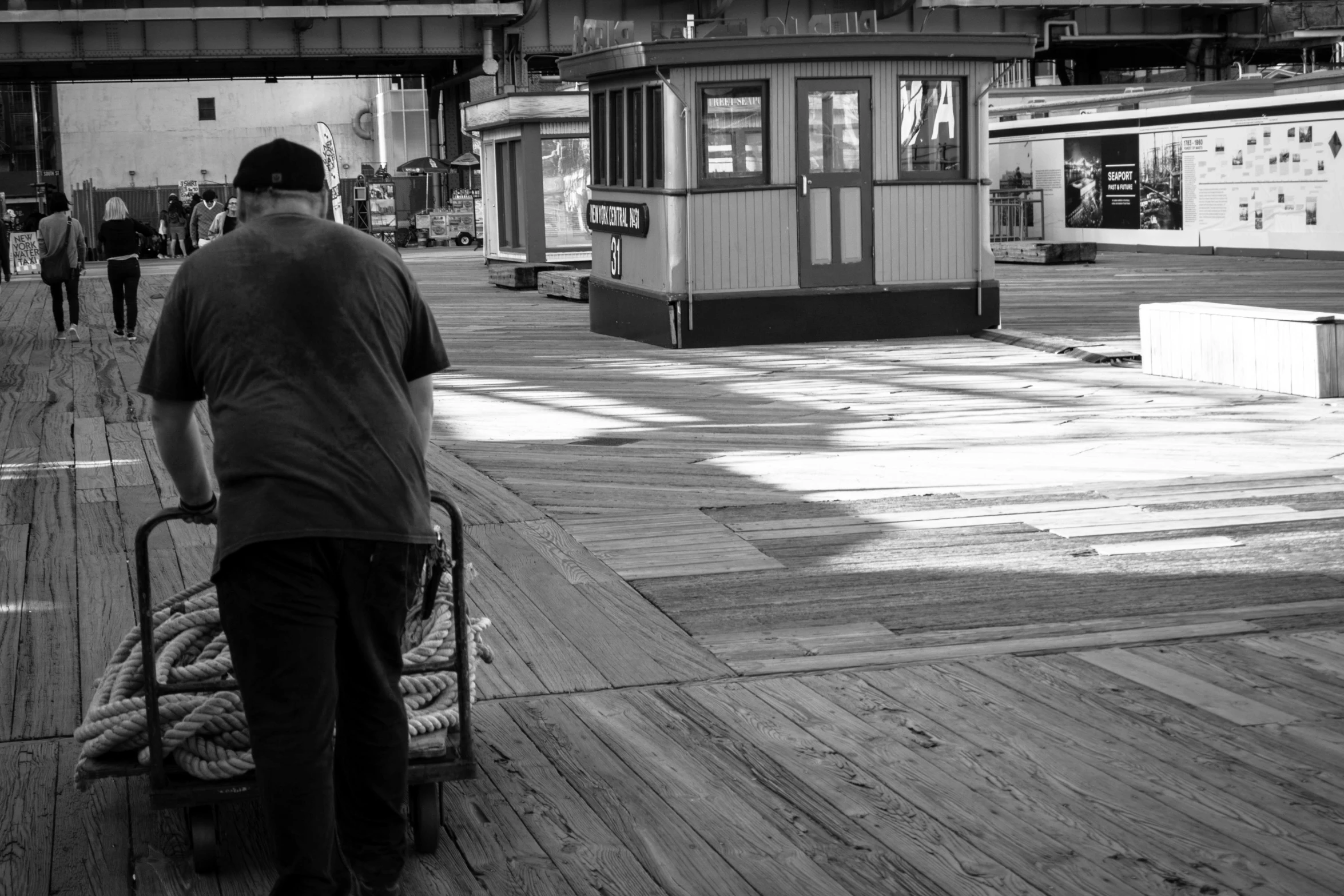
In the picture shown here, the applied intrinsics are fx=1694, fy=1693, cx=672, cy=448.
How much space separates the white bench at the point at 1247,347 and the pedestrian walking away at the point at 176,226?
35.1m

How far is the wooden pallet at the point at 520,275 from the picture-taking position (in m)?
25.3

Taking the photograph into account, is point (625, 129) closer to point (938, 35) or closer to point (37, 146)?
point (938, 35)

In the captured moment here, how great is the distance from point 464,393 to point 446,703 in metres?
9.32

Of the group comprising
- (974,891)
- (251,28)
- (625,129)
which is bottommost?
(974,891)

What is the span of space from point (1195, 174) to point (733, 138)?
1581cm

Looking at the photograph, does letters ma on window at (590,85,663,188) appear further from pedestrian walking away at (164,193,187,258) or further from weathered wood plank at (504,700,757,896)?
pedestrian walking away at (164,193,187,258)

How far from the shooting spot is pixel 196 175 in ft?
217

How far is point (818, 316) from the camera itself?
645 inches

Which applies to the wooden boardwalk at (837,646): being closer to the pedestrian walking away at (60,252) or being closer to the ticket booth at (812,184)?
the ticket booth at (812,184)

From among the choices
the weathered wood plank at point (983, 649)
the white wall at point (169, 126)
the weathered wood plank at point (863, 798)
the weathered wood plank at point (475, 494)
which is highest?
the white wall at point (169, 126)

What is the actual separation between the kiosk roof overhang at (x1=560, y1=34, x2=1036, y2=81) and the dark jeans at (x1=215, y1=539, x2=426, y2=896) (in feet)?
41.4

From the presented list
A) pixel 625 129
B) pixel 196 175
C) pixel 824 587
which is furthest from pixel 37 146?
pixel 824 587

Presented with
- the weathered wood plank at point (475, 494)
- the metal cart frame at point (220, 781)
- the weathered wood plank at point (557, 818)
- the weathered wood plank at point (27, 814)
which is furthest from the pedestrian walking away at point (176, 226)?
the metal cart frame at point (220, 781)

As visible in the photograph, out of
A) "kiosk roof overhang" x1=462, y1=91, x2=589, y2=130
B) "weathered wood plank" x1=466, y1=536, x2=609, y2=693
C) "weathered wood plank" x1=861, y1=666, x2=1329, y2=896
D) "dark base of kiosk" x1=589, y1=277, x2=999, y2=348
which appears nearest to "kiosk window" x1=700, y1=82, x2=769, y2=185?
"dark base of kiosk" x1=589, y1=277, x2=999, y2=348
